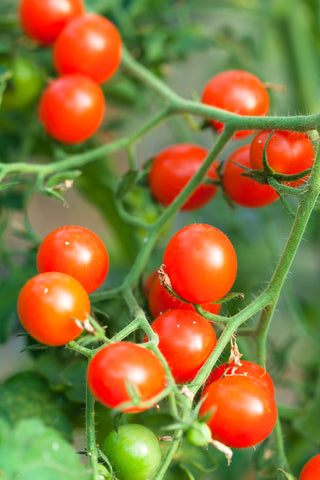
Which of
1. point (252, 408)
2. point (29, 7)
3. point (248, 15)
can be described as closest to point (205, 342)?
point (252, 408)

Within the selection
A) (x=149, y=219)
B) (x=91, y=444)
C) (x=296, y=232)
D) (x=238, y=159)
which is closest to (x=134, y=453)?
(x=91, y=444)

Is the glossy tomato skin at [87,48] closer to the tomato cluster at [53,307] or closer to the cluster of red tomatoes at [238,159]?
the cluster of red tomatoes at [238,159]

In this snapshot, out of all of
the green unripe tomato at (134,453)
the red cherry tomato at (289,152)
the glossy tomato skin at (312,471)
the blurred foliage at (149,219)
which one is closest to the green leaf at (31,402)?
the blurred foliage at (149,219)

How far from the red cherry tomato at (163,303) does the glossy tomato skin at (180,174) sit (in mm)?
153

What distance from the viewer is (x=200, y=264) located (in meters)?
0.56

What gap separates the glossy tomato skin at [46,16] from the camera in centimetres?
84

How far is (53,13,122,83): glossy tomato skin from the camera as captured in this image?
80 cm

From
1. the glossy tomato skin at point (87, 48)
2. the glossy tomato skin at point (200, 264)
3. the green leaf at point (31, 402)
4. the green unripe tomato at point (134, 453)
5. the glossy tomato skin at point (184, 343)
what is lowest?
the green leaf at point (31, 402)

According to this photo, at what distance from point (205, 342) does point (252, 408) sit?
0.08 m

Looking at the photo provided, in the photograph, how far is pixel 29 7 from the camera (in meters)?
0.85

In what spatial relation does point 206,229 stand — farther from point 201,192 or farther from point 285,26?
point 285,26

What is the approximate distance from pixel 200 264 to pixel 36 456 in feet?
0.74

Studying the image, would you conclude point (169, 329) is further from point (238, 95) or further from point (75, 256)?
point (238, 95)

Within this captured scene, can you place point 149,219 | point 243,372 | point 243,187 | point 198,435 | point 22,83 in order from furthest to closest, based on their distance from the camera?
point 149,219
point 22,83
point 243,187
point 243,372
point 198,435
